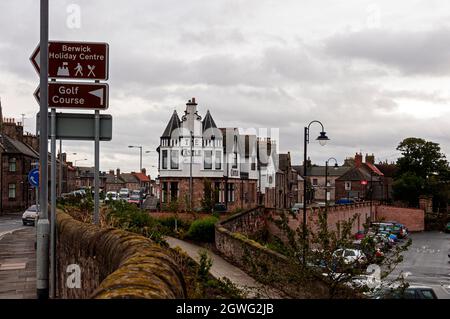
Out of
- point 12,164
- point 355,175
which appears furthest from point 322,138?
point 355,175

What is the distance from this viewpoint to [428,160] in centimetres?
9181

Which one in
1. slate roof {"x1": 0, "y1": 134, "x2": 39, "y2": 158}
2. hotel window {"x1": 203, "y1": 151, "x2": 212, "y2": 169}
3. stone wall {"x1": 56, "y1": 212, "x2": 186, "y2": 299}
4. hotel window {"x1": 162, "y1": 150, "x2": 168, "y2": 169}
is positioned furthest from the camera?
slate roof {"x1": 0, "y1": 134, "x2": 39, "y2": 158}

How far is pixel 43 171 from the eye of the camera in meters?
9.54

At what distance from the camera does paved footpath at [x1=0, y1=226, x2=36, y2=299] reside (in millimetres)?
16436

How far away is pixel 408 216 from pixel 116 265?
77.0m

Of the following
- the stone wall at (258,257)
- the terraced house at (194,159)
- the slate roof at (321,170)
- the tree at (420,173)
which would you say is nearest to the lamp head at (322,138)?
the stone wall at (258,257)

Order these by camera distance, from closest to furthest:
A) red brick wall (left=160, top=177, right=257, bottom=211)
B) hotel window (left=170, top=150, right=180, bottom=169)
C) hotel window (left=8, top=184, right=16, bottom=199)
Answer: red brick wall (left=160, top=177, right=257, bottom=211)
hotel window (left=170, top=150, right=180, bottom=169)
hotel window (left=8, top=184, right=16, bottom=199)

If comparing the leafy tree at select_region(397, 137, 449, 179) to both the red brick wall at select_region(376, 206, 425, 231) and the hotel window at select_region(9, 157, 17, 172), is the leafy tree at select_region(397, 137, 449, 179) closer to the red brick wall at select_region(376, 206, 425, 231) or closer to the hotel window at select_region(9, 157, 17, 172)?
the red brick wall at select_region(376, 206, 425, 231)

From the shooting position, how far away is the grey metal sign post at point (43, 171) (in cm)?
927

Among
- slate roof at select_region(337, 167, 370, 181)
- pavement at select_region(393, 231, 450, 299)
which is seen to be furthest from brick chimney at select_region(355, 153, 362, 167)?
pavement at select_region(393, 231, 450, 299)

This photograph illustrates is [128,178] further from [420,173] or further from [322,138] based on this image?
[322,138]

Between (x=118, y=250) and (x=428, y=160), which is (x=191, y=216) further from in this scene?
(x=428, y=160)

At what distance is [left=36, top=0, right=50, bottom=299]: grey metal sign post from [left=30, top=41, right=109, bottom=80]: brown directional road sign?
176 cm

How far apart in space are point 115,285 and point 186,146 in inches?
2064
